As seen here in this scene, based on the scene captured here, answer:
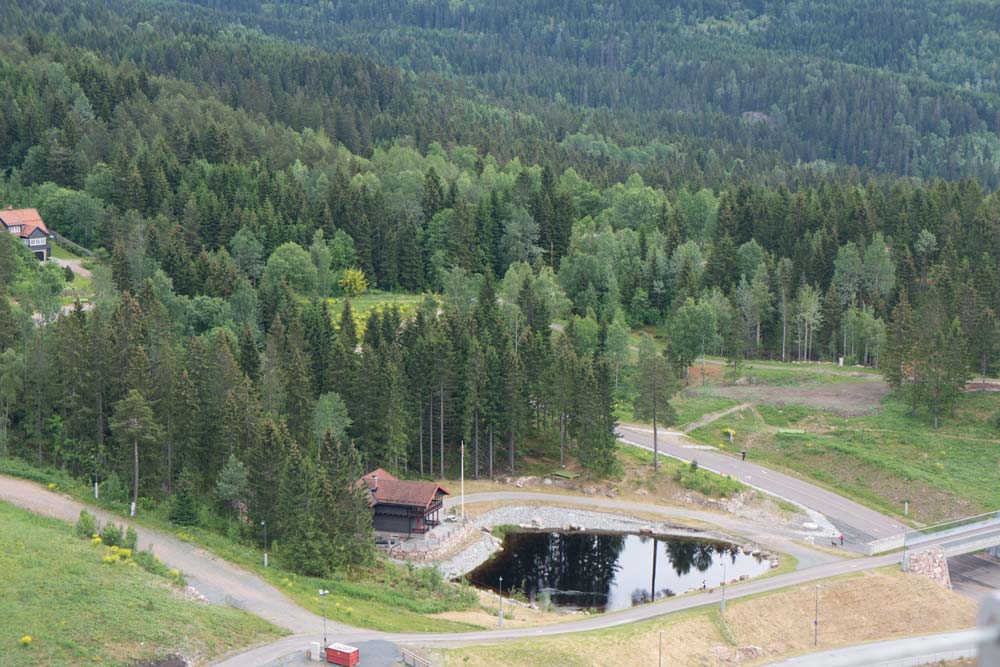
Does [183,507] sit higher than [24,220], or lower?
lower

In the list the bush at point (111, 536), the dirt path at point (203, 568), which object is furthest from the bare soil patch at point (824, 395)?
the bush at point (111, 536)

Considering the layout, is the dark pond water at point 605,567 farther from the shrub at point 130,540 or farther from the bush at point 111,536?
the bush at point 111,536

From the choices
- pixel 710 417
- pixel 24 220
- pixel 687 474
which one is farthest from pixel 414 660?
pixel 24 220

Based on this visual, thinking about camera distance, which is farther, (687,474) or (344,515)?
(687,474)

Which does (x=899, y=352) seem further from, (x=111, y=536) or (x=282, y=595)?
(x=111, y=536)

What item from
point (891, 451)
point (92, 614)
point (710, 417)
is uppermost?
point (710, 417)

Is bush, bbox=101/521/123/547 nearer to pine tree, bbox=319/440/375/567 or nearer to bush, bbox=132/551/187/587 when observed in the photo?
bush, bbox=132/551/187/587
